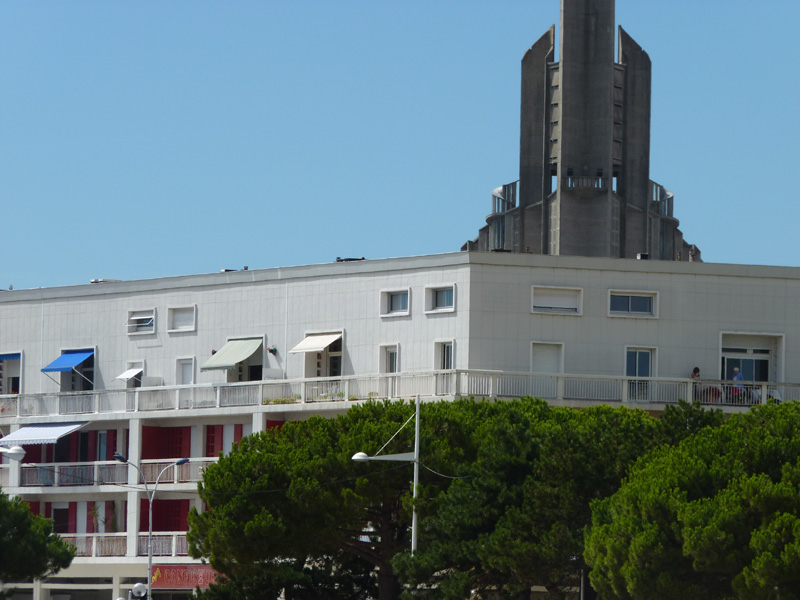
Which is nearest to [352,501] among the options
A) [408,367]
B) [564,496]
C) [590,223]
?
[564,496]

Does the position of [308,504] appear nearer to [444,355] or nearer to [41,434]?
[444,355]

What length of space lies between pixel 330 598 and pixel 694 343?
1616cm

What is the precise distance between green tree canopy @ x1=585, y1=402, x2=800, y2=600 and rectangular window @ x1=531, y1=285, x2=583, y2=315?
53.5 feet

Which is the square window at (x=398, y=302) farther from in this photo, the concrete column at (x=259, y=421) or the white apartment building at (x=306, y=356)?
the concrete column at (x=259, y=421)

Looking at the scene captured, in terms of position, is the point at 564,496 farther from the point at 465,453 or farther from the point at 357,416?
the point at 357,416

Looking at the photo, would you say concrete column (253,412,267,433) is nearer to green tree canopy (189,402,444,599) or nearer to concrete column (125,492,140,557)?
concrete column (125,492,140,557)

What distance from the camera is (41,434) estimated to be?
217 feet

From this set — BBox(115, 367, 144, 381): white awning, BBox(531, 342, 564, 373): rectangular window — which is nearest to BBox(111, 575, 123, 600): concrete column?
BBox(115, 367, 144, 381): white awning

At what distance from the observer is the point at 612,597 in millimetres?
42500

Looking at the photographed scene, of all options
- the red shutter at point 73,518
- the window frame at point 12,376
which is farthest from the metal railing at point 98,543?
the window frame at point 12,376

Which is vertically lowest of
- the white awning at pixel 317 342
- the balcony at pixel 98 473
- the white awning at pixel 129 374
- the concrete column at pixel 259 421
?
the balcony at pixel 98 473

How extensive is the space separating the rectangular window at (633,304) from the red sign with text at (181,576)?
16793mm

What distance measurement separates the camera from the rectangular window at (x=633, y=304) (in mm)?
60094

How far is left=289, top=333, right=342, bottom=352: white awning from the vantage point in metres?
61.8
